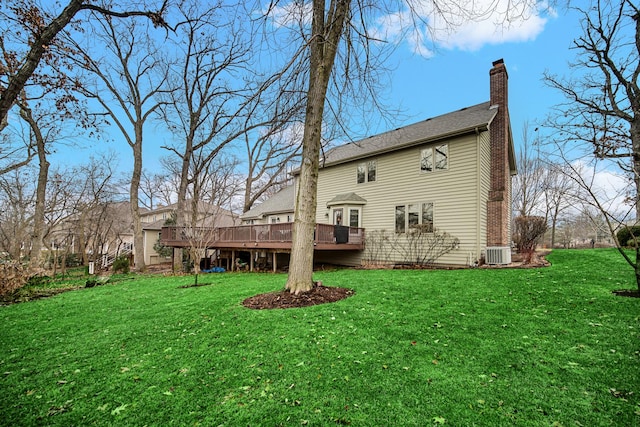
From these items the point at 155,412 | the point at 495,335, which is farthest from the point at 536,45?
the point at 155,412

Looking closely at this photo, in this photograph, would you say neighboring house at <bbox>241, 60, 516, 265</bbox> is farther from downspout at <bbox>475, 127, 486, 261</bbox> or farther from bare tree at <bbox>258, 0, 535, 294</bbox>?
bare tree at <bbox>258, 0, 535, 294</bbox>

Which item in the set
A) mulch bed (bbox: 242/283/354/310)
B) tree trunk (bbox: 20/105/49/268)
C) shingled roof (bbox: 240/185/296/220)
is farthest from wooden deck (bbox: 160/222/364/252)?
shingled roof (bbox: 240/185/296/220)

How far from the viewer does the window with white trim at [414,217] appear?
12305 mm

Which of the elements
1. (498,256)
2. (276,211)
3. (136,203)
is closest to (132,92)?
(136,203)

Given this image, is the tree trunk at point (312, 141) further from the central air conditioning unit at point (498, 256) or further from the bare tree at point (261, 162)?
the bare tree at point (261, 162)

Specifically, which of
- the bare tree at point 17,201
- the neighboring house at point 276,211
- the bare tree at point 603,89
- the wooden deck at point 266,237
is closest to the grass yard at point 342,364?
the wooden deck at point 266,237

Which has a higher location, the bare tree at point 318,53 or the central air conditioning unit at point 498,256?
the bare tree at point 318,53

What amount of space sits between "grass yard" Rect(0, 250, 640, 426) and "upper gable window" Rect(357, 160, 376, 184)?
9.62 meters

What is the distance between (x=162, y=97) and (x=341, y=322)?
18.5 m

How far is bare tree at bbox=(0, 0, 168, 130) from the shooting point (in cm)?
419

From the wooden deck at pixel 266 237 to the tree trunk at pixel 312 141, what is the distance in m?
5.62

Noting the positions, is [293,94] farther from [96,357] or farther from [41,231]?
[41,231]

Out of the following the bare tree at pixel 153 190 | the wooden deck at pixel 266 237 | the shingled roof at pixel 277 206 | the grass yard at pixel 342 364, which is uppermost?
the bare tree at pixel 153 190

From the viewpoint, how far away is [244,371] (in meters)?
3.15
